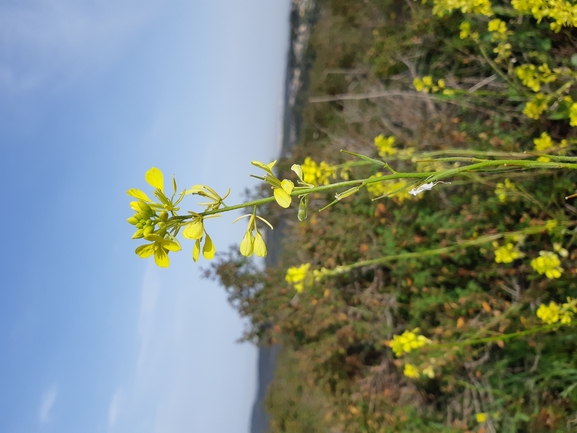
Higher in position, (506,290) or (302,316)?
(302,316)

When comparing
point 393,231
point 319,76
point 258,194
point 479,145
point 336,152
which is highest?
point 319,76

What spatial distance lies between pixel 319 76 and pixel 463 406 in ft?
16.4

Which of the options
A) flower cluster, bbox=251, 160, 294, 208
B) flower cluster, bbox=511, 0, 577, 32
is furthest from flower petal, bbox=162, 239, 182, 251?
flower cluster, bbox=511, 0, 577, 32

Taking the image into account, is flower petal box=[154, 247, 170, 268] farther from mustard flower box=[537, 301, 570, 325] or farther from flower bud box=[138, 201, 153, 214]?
mustard flower box=[537, 301, 570, 325]

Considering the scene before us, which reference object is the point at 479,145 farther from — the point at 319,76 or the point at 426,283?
the point at 319,76

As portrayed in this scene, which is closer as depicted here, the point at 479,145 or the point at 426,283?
the point at 479,145

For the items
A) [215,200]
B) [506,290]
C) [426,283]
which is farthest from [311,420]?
[215,200]

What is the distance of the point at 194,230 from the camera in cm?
98

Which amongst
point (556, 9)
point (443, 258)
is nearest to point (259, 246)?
point (556, 9)

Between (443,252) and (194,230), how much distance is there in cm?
219

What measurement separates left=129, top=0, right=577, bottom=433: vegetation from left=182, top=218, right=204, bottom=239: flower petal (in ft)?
3.98

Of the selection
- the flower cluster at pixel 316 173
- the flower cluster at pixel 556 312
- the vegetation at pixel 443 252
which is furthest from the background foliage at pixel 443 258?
the flower cluster at pixel 316 173

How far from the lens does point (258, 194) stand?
18.3ft

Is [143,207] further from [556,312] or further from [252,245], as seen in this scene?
[556,312]
